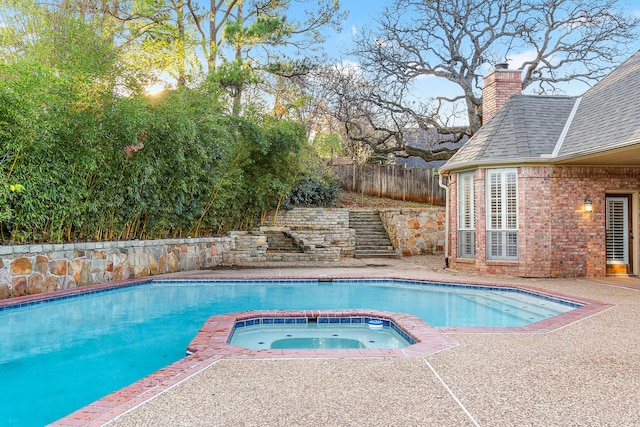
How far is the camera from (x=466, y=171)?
38.2ft

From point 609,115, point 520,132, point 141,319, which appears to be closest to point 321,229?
point 520,132

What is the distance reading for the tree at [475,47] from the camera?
17.2 meters

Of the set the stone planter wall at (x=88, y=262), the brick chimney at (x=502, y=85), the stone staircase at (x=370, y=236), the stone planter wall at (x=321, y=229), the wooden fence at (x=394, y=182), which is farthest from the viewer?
the wooden fence at (x=394, y=182)

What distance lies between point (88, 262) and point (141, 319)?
2707 mm

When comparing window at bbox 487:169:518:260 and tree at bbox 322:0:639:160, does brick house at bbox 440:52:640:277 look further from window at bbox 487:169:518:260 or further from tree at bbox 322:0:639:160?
tree at bbox 322:0:639:160

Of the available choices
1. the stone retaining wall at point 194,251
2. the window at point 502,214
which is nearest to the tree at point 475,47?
the stone retaining wall at point 194,251

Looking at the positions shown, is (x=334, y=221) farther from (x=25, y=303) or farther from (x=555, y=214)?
(x=25, y=303)

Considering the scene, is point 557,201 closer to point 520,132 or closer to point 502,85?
point 520,132

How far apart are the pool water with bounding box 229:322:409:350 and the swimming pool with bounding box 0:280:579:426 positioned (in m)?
0.76

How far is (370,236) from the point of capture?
1680cm

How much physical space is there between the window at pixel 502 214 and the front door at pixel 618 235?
6.71 feet

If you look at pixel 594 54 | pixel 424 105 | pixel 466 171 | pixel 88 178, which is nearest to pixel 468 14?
pixel 424 105

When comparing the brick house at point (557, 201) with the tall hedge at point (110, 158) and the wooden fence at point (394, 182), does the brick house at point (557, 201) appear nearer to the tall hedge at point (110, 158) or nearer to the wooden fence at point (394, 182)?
the tall hedge at point (110, 158)

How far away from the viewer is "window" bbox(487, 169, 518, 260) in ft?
35.0
